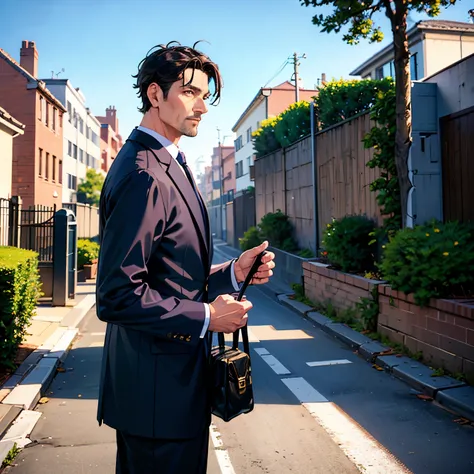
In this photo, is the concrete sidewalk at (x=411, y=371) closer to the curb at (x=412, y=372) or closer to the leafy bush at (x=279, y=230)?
the curb at (x=412, y=372)

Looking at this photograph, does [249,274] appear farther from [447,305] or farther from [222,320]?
[447,305]

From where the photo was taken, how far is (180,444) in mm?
1820

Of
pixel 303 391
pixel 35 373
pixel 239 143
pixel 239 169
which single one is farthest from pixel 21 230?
pixel 239 143

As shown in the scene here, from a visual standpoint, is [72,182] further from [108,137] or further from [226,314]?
[226,314]

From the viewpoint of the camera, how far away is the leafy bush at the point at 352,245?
9719 mm

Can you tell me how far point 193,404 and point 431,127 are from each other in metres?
8.06

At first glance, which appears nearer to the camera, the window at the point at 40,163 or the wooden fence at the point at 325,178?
the wooden fence at the point at 325,178

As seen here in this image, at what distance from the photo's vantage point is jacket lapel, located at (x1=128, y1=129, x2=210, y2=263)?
1852 millimetres

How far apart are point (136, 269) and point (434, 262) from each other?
209 inches

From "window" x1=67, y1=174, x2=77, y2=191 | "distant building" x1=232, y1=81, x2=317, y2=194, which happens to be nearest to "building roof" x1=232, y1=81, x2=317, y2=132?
"distant building" x1=232, y1=81, x2=317, y2=194

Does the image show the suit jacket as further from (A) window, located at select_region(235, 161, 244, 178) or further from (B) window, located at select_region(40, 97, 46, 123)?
(A) window, located at select_region(235, 161, 244, 178)

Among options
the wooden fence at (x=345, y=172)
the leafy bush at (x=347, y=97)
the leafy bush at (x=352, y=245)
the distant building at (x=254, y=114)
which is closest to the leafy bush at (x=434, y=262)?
the leafy bush at (x=352, y=245)

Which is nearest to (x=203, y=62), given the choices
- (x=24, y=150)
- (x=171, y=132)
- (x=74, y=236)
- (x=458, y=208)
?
(x=171, y=132)

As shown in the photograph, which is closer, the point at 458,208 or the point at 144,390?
the point at 144,390
